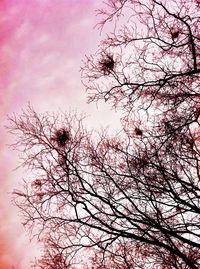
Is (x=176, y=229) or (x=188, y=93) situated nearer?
(x=188, y=93)

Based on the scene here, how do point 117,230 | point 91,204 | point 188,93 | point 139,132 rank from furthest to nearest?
point 139,132
point 91,204
point 117,230
point 188,93

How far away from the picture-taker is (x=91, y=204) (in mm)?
7820

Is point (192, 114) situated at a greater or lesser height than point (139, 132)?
lesser

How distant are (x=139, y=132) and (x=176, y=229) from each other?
2.21m

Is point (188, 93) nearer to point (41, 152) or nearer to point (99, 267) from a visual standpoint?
point (41, 152)

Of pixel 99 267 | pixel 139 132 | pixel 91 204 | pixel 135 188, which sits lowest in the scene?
pixel 99 267

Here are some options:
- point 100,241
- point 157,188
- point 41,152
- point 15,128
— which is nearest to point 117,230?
point 100,241

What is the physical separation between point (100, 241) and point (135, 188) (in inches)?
54.5

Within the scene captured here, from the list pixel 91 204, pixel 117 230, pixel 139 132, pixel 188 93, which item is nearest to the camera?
pixel 188 93

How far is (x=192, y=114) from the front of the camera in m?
6.48

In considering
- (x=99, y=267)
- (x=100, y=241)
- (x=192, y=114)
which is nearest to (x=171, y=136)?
(x=192, y=114)

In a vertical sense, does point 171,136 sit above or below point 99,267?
above

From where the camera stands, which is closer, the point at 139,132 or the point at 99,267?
the point at 99,267

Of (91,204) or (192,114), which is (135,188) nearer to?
(91,204)
